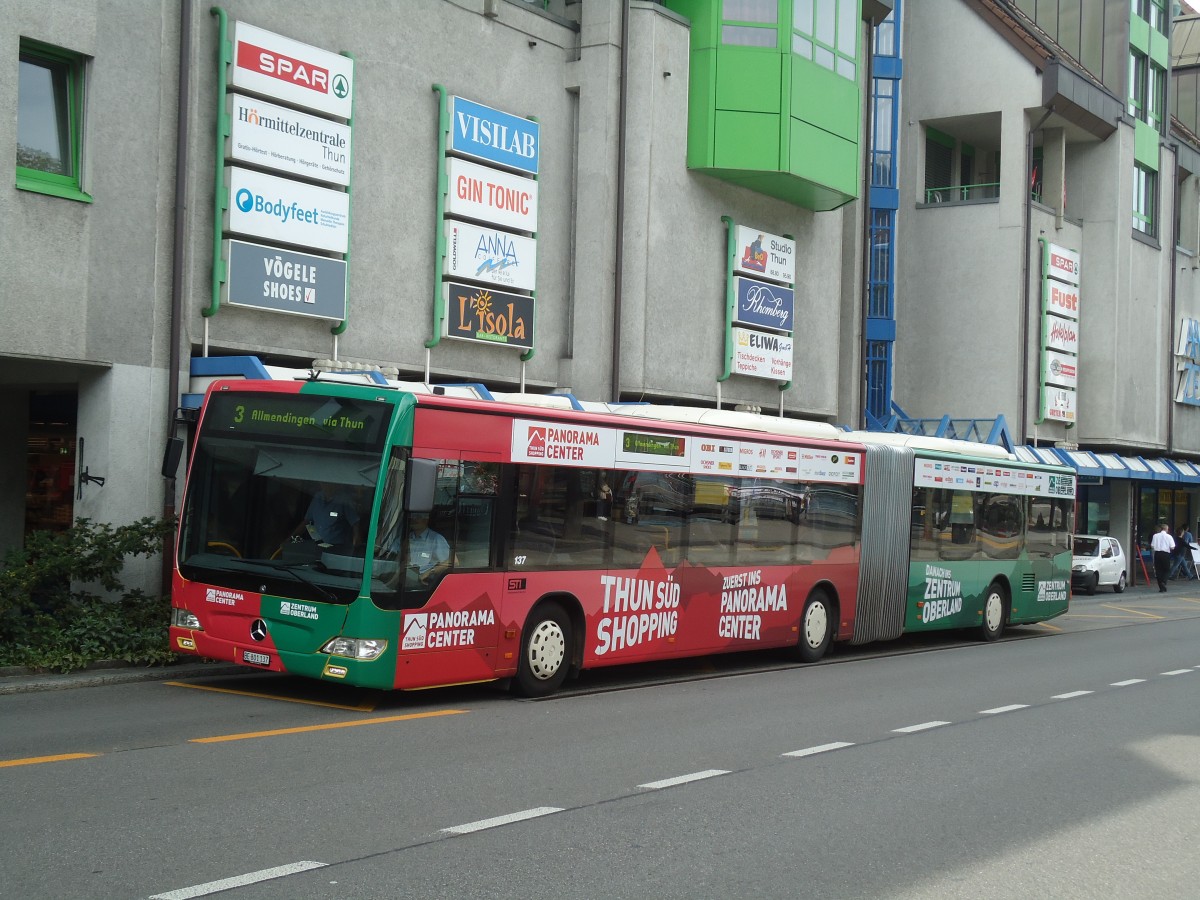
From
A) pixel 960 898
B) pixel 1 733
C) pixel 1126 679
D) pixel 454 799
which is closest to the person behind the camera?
pixel 960 898

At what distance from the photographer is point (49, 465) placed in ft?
61.3

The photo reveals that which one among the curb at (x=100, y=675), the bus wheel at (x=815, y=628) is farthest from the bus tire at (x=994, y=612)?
the curb at (x=100, y=675)

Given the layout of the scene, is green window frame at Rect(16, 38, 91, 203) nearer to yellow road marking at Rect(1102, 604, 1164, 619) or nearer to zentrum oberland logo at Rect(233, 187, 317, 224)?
zentrum oberland logo at Rect(233, 187, 317, 224)

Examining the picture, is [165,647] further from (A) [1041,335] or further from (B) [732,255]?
(A) [1041,335]

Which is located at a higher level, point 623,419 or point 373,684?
point 623,419

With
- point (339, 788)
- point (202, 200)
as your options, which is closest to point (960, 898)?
point (339, 788)

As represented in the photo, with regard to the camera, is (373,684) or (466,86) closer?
(373,684)

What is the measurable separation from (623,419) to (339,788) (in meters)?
6.70

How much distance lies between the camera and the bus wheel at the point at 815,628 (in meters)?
17.3

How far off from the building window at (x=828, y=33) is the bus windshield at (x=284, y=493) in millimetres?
16000

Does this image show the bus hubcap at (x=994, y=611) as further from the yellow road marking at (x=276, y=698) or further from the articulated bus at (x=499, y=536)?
the yellow road marking at (x=276, y=698)

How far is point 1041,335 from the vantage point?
126 feet

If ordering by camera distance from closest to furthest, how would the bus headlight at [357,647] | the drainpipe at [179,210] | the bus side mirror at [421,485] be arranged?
1. the bus headlight at [357,647]
2. the bus side mirror at [421,485]
3. the drainpipe at [179,210]

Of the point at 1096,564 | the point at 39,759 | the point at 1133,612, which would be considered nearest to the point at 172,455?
the point at 39,759
